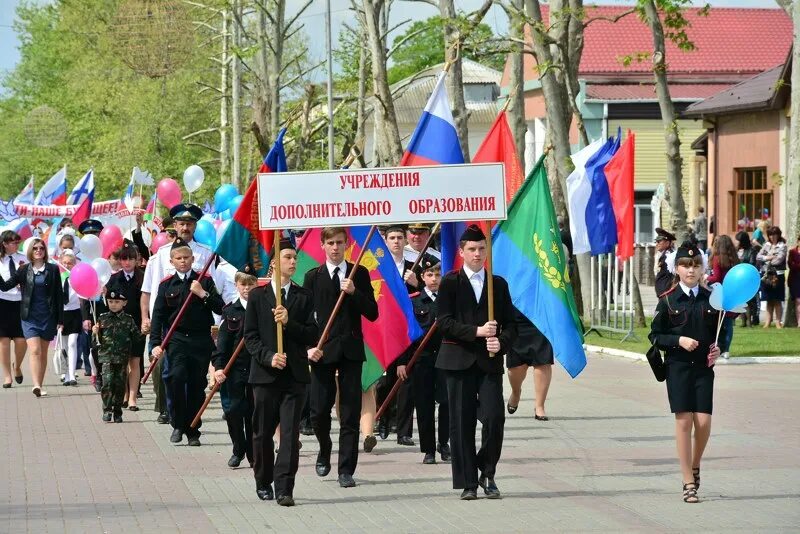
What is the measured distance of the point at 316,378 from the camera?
1165cm

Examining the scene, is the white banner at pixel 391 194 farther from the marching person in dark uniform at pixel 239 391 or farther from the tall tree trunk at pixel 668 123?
the tall tree trunk at pixel 668 123

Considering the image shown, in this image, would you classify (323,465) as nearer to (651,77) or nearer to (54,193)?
(54,193)

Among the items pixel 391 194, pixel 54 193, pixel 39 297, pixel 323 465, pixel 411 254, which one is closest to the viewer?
pixel 391 194

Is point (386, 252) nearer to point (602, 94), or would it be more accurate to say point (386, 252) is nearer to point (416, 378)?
point (416, 378)

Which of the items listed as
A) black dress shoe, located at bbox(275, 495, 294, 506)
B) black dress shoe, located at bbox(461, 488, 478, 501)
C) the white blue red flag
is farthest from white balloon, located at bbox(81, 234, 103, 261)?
the white blue red flag

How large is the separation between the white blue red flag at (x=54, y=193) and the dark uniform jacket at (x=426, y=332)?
27.1m

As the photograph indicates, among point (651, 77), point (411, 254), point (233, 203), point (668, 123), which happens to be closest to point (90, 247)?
point (233, 203)

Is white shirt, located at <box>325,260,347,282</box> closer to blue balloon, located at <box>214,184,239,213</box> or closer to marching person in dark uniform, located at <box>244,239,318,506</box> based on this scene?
marching person in dark uniform, located at <box>244,239,318,506</box>

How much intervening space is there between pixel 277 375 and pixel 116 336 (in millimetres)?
5652

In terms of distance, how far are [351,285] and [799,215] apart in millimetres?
18302

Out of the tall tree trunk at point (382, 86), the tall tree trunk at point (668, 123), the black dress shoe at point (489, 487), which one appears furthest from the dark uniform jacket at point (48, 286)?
the tall tree trunk at point (668, 123)

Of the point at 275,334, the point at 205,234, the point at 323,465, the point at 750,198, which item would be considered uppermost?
the point at 750,198

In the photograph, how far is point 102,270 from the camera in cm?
Answer: 1795

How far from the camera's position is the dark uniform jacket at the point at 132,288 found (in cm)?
1650
